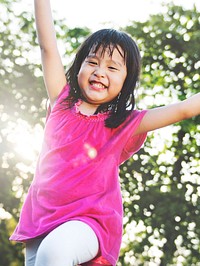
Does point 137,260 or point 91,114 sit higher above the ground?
point 91,114

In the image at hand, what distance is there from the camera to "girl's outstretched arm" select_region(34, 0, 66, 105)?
2785 mm

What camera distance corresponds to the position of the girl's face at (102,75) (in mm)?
2686

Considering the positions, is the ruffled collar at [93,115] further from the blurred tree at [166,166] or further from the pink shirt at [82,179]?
the blurred tree at [166,166]

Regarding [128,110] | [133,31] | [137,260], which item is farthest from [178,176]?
[128,110]

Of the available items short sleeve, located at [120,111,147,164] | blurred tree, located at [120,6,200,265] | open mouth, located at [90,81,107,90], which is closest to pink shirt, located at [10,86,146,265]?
short sleeve, located at [120,111,147,164]

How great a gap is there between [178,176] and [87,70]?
296 inches

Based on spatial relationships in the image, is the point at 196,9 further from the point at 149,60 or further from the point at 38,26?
the point at 38,26

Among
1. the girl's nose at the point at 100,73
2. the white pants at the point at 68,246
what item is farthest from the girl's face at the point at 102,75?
the white pants at the point at 68,246

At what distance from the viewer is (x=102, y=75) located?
105 inches

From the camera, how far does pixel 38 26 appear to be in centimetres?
280

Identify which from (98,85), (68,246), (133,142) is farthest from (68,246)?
(98,85)

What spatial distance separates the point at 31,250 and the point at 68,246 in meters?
0.40

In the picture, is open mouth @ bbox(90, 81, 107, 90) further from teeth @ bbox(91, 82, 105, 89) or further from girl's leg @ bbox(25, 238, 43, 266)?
girl's leg @ bbox(25, 238, 43, 266)

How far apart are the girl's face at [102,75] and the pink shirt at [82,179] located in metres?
0.10
